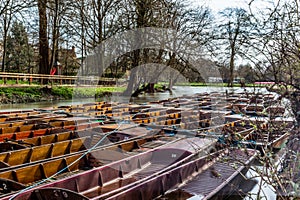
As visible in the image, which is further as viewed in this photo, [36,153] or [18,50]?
[18,50]

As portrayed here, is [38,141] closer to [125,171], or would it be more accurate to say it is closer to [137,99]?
[125,171]

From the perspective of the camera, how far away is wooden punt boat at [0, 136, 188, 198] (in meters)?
4.05

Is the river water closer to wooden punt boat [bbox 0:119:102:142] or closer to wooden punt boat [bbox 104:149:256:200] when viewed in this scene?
wooden punt boat [bbox 0:119:102:142]

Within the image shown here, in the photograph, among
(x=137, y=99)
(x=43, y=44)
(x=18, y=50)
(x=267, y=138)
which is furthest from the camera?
(x=18, y=50)

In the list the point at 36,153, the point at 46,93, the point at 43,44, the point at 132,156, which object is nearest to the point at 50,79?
the point at 46,93

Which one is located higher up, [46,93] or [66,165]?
[46,93]

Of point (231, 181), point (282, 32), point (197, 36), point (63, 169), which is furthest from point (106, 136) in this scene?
point (197, 36)

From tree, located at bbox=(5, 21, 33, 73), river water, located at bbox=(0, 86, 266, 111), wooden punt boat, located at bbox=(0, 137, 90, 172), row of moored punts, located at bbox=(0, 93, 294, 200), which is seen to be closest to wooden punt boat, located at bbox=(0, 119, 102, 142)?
row of moored punts, located at bbox=(0, 93, 294, 200)

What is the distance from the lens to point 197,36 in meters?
16.2

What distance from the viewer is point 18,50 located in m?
27.0

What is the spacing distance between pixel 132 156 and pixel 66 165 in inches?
40.2

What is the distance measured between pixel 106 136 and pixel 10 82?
14.2 metres

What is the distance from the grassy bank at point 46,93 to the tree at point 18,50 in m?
7.66

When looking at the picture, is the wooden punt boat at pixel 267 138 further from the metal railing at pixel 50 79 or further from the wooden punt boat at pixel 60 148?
the metal railing at pixel 50 79
